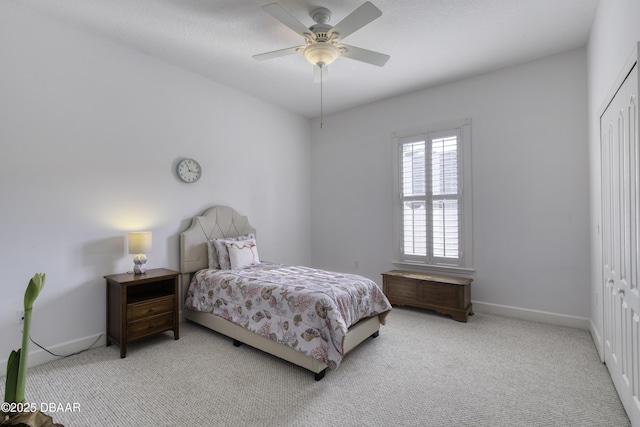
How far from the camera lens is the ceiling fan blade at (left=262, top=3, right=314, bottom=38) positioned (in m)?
2.24

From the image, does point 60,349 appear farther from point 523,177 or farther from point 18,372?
point 523,177

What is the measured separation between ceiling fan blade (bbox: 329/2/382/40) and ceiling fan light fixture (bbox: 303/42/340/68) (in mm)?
145

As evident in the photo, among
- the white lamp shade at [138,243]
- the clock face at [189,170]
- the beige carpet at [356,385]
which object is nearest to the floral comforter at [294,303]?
the beige carpet at [356,385]

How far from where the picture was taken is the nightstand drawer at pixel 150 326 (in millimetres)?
2934

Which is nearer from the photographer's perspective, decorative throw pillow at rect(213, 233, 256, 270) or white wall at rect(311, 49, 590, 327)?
white wall at rect(311, 49, 590, 327)

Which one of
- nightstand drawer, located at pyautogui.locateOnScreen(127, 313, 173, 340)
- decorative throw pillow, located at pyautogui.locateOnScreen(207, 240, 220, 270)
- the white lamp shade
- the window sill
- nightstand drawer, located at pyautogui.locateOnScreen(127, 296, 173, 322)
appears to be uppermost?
the white lamp shade

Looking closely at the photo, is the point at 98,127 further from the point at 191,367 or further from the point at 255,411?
the point at 255,411

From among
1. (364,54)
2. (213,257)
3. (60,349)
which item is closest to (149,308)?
(60,349)

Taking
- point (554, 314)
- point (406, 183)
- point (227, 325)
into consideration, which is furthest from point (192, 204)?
point (554, 314)

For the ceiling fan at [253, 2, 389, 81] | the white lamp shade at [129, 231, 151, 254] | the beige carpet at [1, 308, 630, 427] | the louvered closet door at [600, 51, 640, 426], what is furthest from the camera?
the white lamp shade at [129, 231, 151, 254]

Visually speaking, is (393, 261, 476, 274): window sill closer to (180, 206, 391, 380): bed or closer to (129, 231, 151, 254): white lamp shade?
(180, 206, 391, 380): bed

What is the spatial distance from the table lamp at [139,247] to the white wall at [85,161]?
22cm

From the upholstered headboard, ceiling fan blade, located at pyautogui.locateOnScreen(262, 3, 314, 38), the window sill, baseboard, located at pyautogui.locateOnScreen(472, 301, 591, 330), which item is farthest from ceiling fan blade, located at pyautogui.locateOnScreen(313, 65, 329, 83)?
baseboard, located at pyautogui.locateOnScreen(472, 301, 591, 330)

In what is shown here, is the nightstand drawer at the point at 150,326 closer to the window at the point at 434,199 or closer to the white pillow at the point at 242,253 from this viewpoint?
the white pillow at the point at 242,253
